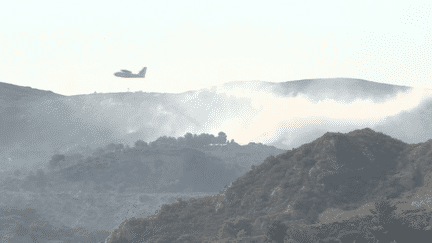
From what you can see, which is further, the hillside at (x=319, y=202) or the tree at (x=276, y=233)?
the tree at (x=276, y=233)

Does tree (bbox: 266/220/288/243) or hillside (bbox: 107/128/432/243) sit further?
tree (bbox: 266/220/288/243)

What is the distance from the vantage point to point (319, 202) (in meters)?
42.6

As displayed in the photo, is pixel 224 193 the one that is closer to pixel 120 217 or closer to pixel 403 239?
pixel 403 239

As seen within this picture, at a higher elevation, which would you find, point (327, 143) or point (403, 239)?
point (327, 143)

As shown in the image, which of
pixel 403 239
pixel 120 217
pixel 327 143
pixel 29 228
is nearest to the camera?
pixel 403 239

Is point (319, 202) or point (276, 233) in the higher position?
point (319, 202)

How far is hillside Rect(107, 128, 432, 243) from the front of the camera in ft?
119

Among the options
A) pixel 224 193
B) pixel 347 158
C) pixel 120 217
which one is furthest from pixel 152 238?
pixel 120 217

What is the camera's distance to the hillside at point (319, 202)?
119ft

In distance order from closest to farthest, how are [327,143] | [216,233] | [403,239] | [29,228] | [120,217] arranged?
[403,239]
[216,233]
[327,143]
[29,228]
[120,217]

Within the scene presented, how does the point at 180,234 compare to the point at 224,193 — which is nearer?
the point at 180,234

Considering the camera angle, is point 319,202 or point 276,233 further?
point 319,202

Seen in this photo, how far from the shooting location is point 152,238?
147ft

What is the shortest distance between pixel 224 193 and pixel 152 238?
998 cm
